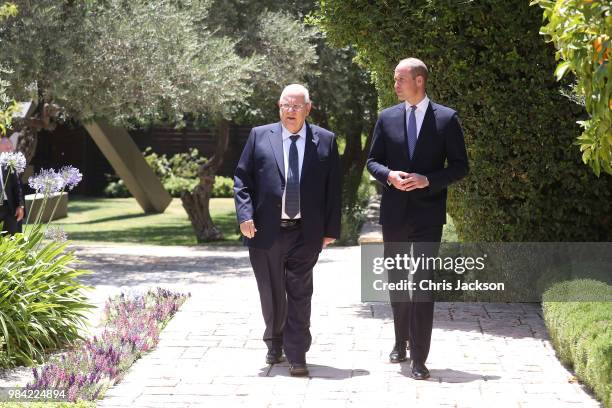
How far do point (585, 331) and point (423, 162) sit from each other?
1.64 meters

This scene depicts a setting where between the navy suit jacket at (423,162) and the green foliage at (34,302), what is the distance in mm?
2839

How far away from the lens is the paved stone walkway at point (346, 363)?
22.1 feet

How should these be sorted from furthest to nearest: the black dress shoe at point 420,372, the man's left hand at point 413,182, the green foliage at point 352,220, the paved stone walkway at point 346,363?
1. the green foliage at point 352,220
2. the black dress shoe at point 420,372
3. the man's left hand at point 413,182
4. the paved stone walkway at point 346,363

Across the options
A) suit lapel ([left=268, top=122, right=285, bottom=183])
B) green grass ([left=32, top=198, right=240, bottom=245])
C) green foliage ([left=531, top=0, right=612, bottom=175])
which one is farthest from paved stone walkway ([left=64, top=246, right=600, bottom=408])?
green grass ([left=32, top=198, right=240, bottom=245])

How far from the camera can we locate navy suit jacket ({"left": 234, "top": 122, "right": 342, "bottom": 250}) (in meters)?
7.28

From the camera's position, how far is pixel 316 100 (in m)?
20.5

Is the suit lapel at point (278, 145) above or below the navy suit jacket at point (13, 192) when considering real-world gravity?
above

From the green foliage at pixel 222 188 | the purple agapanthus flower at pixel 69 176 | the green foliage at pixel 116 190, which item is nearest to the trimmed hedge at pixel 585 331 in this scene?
the purple agapanthus flower at pixel 69 176

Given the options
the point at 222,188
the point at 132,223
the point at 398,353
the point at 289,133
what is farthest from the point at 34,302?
the point at 222,188

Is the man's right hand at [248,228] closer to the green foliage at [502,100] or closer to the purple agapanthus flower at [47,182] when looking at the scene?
the purple agapanthus flower at [47,182]

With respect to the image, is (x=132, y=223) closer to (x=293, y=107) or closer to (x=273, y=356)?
(x=273, y=356)

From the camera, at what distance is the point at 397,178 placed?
713cm

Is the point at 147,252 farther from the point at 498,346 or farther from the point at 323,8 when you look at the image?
the point at 498,346

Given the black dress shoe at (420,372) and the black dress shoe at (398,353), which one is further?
the black dress shoe at (398,353)
